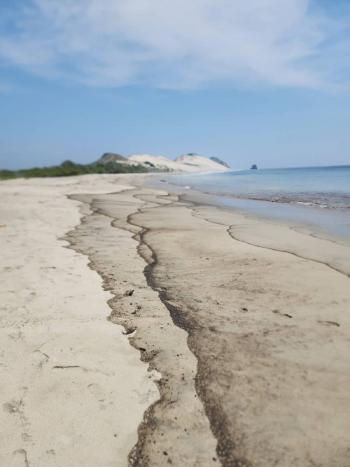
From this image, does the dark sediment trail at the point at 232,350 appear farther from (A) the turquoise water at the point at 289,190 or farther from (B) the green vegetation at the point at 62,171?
(B) the green vegetation at the point at 62,171

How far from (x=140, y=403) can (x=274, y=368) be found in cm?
102

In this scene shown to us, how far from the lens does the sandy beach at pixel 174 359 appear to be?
213cm

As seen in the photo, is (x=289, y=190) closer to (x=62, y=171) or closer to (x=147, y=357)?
(x=147, y=357)

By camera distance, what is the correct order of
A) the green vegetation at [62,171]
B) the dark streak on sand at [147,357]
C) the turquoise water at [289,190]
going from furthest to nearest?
the green vegetation at [62,171], the turquoise water at [289,190], the dark streak on sand at [147,357]

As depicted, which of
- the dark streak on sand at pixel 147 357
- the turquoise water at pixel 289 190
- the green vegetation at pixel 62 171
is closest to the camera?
the dark streak on sand at pixel 147 357

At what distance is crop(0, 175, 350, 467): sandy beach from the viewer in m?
2.13

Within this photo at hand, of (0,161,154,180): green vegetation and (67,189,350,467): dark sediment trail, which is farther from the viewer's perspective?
(0,161,154,180): green vegetation

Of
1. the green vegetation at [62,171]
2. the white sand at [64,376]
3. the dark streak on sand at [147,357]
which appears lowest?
the green vegetation at [62,171]

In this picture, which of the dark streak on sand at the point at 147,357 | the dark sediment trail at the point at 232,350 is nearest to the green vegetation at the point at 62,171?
the dark streak on sand at the point at 147,357

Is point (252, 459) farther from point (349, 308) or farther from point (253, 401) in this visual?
point (349, 308)

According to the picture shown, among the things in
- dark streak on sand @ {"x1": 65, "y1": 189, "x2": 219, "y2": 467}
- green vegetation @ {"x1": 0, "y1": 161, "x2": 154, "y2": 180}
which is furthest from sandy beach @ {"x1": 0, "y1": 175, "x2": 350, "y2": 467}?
green vegetation @ {"x1": 0, "y1": 161, "x2": 154, "y2": 180}

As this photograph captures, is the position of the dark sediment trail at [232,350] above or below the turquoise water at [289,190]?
above

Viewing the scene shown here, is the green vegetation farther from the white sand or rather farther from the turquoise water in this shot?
the white sand

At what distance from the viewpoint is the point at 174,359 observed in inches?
119
